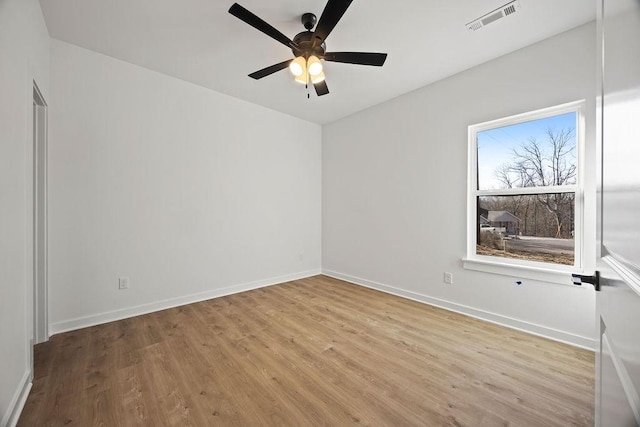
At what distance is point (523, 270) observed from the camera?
2.50 metres

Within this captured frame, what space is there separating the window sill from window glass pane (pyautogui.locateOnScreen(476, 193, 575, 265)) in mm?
123

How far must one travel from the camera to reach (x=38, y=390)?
1.68 metres

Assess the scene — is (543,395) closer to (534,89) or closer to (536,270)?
(536,270)

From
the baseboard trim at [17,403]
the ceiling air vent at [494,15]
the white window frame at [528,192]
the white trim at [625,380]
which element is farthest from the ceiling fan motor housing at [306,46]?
the baseboard trim at [17,403]

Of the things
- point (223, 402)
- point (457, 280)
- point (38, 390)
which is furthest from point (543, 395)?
point (38, 390)

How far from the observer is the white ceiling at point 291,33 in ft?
6.72

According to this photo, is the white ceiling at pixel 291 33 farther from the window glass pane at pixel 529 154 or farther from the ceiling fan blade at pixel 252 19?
the window glass pane at pixel 529 154

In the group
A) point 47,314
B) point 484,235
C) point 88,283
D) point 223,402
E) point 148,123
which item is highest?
point 148,123

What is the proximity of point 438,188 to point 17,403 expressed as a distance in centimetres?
390

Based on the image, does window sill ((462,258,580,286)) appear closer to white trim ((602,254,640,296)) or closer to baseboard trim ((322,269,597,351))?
baseboard trim ((322,269,597,351))

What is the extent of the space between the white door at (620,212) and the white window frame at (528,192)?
81.4 inches

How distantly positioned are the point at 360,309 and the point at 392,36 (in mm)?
2878

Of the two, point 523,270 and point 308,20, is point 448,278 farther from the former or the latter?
point 308,20

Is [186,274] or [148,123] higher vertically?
[148,123]
